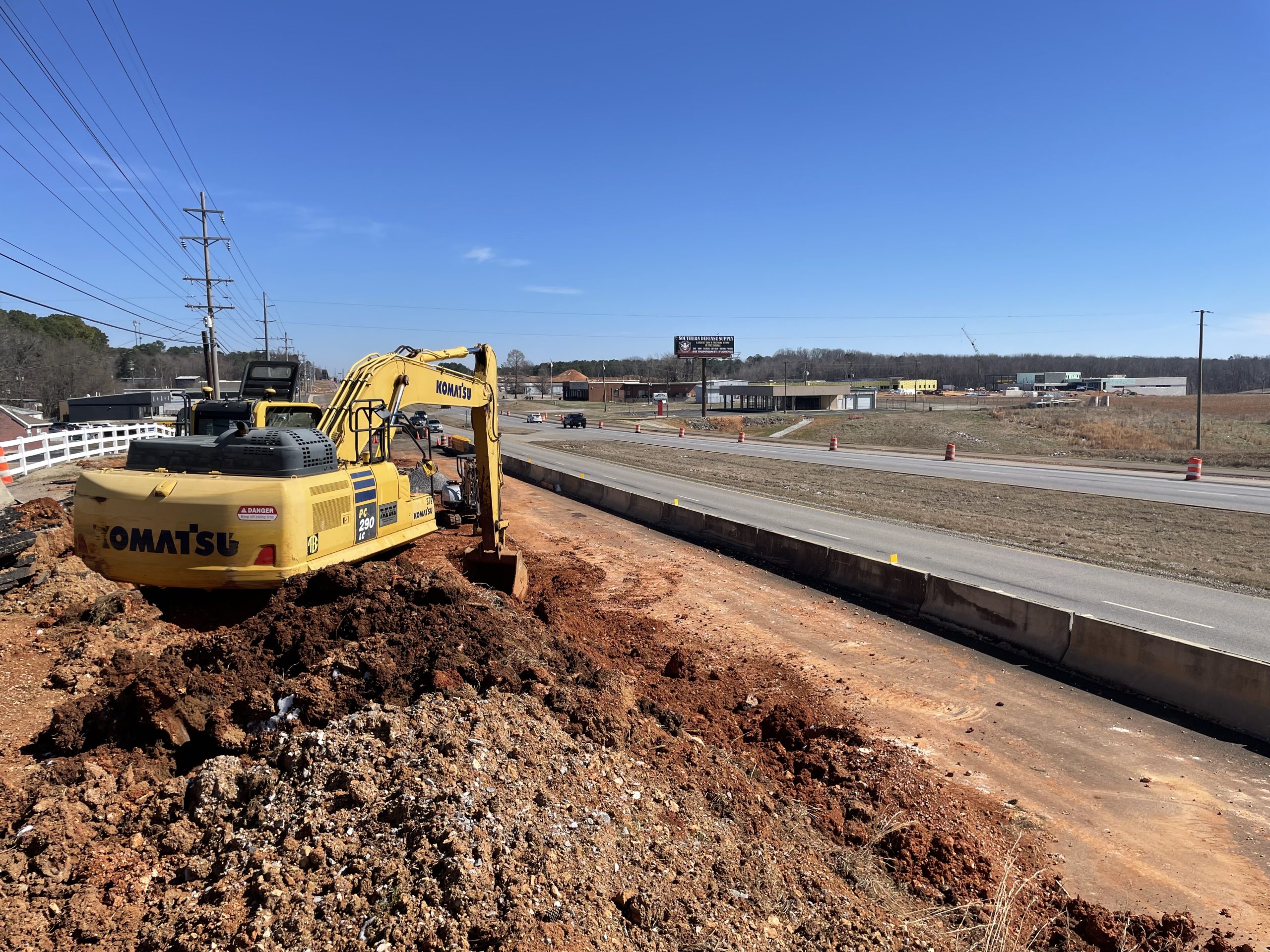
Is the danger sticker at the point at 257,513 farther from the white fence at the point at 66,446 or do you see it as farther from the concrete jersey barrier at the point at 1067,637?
the white fence at the point at 66,446

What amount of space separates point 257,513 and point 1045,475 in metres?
33.4

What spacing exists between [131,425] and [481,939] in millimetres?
37562

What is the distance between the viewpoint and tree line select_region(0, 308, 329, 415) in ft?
247

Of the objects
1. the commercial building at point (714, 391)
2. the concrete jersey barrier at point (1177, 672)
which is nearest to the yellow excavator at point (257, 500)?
the concrete jersey barrier at point (1177, 672)

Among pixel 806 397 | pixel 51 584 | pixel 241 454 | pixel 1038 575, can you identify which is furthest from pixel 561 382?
pixel 241 454

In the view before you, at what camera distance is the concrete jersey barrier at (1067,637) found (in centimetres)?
801

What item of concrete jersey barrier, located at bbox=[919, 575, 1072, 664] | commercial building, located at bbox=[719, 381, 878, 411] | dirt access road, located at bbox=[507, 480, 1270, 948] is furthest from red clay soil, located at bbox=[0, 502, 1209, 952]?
commercial building, located at bbox=[719, 381, 878, 411]

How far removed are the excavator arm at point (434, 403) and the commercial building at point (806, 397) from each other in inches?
3311

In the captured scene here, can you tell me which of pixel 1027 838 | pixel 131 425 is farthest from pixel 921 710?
pixel 131 425

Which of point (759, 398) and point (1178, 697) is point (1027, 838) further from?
point (759, 398)

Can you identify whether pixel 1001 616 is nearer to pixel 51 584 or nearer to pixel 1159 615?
pixel 1159 615

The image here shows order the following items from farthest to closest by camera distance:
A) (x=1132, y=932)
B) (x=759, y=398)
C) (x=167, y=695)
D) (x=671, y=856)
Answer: (x=759, y=398) < (x=167, y=695) < (x=1132, y=932) < (x=671, y=856)

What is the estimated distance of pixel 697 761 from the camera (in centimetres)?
593

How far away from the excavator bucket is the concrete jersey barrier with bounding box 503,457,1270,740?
5.93 meters
